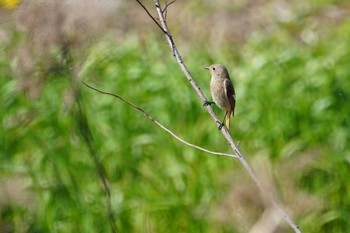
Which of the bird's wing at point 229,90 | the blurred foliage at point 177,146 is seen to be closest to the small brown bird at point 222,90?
the bird's wing at point 229,90

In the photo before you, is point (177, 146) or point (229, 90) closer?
point (229, 90)

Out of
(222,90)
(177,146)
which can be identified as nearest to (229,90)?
(222,90)

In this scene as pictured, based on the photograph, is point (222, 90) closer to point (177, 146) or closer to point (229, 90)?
point (229, 90)

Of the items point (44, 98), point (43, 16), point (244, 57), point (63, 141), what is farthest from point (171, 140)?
point (43, 16)

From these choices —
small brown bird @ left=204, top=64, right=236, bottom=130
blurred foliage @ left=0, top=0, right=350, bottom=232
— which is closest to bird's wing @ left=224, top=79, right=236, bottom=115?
small brown bird @ left=204, top=64, right=236, bottom=130

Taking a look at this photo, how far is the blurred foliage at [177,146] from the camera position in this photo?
423 cm

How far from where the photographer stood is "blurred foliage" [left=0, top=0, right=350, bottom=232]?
4234 mm

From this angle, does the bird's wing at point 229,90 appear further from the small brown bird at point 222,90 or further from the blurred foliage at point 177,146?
the blurred foliage at point 177,146

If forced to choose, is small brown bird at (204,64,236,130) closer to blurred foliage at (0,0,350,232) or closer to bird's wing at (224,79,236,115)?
bird's wing at (224,79,236,115)

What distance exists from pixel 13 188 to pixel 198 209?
164cm

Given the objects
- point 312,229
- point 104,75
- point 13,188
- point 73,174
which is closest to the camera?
point 13,188

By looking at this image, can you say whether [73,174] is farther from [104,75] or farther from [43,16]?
[43,16]

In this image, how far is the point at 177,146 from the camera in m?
5.16

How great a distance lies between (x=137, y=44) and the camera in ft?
22.9
